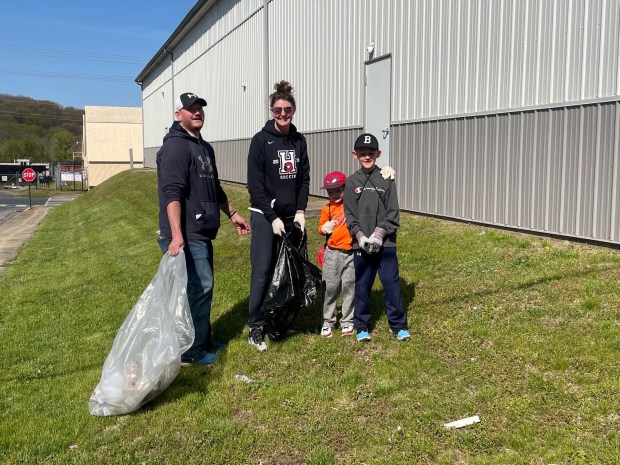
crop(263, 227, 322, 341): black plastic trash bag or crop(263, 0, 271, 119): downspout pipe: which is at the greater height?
crop(263, 0, 271, 119): downspout pipe

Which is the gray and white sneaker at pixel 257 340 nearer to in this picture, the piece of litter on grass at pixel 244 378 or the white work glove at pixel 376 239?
the piece of litter on grass at pixel 244 378

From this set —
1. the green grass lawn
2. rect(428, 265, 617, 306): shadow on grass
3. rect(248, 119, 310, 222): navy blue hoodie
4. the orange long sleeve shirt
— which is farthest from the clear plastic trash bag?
rect(428, 265, 617, 306): shadow on grass

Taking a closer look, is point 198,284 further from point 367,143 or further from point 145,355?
point 367,143

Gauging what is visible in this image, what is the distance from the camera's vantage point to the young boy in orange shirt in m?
4.79

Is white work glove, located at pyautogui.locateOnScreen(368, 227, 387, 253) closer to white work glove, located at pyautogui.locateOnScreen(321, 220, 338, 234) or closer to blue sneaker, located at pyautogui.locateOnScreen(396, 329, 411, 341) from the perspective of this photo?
white work glove, located at pyautogui.locateOnScreen(321, 220, 338, 234)

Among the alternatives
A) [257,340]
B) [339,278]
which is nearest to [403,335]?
[339,278]

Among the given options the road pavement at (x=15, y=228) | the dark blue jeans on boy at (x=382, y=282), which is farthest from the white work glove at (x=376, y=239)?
the road pavement at (x=15, y=228)

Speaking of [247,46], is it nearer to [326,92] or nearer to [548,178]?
[326,92]

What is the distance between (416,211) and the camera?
1019 cm

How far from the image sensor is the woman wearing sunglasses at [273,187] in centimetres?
461

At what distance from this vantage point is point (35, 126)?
115 m

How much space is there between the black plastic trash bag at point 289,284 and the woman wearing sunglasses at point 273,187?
101 mm

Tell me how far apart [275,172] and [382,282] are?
1.29m

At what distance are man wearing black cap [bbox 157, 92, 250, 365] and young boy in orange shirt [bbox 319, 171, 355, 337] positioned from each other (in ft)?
3.24
